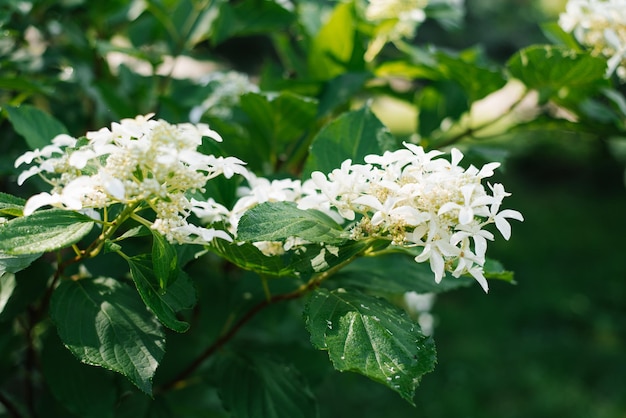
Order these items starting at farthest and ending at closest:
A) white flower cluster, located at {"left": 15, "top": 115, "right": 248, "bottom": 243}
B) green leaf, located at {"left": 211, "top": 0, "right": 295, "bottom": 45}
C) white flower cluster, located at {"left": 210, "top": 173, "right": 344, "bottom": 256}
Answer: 1. green leaf, located at {"left": 211, "top": 0, "right": 295, "bottom": 45}
2. white flower cluster, located at {"left": 210, "top": 173, "right": 344, "bottom": 256}
3. white flower cluster, located at {"left": 15, "top": 115, "right": 248, "bottom": 243}

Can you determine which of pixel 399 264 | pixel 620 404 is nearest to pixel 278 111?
pixel 399 264

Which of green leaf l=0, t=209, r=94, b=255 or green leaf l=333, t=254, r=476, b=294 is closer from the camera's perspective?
green leaf l=0, t=209, r=94, b=255

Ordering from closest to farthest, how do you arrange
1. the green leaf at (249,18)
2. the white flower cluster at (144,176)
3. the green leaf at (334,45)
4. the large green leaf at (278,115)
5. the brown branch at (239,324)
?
1. the white flower cluster at (144,176)
2. the brown branch at (239,324)
3. the large green leaf at (278,115)
4. the green leaf at (334,45)
5. the green leaf at (249,18)

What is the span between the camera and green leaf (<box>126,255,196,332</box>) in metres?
0.78

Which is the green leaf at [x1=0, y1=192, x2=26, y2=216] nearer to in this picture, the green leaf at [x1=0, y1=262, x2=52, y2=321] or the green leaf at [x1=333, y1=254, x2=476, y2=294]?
the green leaf at [x1=0, y1=262, x2=52, y2=321]

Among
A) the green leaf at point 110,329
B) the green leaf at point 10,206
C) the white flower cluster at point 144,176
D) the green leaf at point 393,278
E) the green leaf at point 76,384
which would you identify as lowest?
the green leaf at point 76,384

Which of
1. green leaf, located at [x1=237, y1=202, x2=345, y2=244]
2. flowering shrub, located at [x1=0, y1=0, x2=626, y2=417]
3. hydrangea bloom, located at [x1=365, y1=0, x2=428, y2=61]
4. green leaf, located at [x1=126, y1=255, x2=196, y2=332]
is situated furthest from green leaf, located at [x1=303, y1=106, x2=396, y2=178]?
hydrangea bloom, located at [x1=365, y1=0, x2=428, y2=61]

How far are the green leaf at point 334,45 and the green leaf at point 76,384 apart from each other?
74 centimetres

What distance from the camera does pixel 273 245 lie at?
0.88 metres

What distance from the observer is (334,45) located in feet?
4.62

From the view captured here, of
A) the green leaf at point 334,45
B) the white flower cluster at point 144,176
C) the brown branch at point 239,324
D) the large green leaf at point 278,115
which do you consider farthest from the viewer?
the green leaf at point 334,45

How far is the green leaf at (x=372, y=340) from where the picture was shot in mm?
718

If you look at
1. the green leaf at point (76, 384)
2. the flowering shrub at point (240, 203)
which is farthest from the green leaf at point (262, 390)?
the green leaf at point (76, 384)

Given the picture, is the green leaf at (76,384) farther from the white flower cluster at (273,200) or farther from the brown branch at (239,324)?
the white flower cluster at (273,200)
